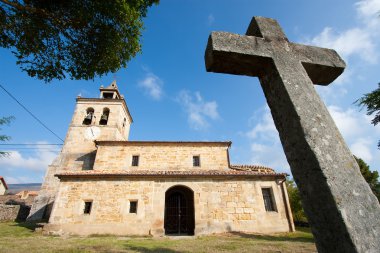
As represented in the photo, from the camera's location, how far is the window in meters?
13.4

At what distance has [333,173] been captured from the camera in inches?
69.5

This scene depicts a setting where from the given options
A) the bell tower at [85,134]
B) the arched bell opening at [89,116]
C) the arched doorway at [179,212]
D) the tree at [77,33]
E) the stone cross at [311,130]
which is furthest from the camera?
the arched bell opening at [89,116]

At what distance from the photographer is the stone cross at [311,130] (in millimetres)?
1587

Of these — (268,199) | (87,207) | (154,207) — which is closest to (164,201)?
(154,207)

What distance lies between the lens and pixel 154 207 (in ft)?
41.7

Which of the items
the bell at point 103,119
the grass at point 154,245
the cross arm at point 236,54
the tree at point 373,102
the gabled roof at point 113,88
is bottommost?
the grass at point 154,245

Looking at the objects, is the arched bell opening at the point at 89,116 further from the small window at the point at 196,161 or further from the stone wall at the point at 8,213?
the small window at the point at 196,161

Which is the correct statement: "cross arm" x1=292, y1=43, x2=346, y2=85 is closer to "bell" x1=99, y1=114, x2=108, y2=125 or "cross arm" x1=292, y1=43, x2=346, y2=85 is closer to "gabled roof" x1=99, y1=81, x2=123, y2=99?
"bell" x1=99, y1=114, x2=108, y2=125

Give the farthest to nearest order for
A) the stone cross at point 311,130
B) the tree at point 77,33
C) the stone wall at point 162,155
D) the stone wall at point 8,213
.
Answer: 1. the stone wall at point 8,213
2. the stone wall at point 162,155
3. the tree at point 77,33
4. the stone cross at point 311,130

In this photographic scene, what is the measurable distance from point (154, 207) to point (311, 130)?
12348 mm

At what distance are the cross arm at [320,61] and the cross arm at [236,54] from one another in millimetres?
565

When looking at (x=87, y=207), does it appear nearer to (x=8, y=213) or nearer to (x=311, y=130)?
(x=8, y=213)

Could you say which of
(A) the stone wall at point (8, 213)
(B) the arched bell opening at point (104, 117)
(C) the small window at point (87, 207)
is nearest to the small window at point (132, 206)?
(C) the small window at point (87, 207)

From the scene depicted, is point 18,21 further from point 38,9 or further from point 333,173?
point 333,173
